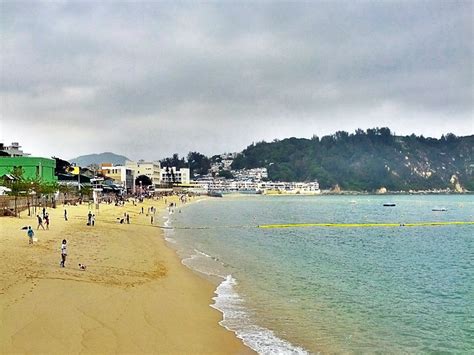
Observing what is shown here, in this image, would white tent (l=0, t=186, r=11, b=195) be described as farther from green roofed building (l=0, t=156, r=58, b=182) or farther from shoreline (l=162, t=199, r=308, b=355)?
shoreline (l=162, t=199, r=308, b=355)

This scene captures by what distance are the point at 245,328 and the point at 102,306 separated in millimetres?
4089

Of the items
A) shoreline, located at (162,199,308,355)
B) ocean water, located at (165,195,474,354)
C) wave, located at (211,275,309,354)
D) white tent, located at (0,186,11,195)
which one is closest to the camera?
wave, located at (211,275,309,354)

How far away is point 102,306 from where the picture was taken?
543 inches

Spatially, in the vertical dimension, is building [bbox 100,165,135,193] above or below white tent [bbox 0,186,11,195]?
above

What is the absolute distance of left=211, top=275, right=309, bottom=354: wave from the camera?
474 inches

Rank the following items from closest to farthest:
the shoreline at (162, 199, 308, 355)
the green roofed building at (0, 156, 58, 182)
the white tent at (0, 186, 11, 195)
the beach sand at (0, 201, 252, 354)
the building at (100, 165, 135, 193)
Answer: the beach sand at (0, 201, 252, 354) < the shoreline at (162, 199, 308, 355) < the white tent at (0, 186, 11, 195) < the green roofed building at (0, 156, 58, 182) < the building at (100, 165, 135, 193)


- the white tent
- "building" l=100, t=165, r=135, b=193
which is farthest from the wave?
"building" l=100, t=165, r=135, b=193

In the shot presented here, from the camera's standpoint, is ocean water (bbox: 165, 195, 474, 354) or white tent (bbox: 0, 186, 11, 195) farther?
white tent (bbox: 0, 186, 11, 195)

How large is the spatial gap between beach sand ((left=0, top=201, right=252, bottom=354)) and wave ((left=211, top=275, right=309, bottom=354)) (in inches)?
12.5

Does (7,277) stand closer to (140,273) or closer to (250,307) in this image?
(140,273)

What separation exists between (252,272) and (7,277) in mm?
11103

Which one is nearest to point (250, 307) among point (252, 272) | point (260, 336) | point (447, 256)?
point (260, 336)

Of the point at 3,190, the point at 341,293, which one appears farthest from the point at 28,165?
the point at 341,293

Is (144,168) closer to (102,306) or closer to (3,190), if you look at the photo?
(3,190)
